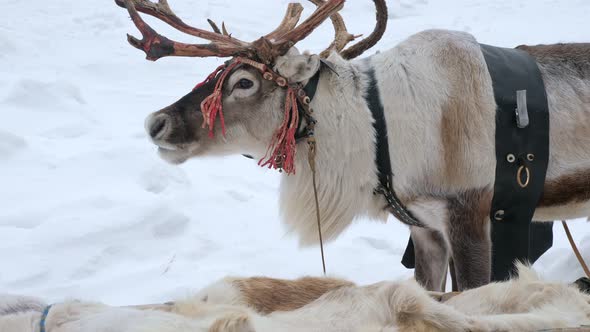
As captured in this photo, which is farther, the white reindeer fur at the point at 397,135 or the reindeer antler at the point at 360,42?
the reindeer antler at the point at 360,42

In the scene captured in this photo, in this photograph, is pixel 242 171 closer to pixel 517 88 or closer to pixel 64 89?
pixel 64 89

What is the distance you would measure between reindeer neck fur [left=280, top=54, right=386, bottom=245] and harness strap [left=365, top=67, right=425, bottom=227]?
20mm

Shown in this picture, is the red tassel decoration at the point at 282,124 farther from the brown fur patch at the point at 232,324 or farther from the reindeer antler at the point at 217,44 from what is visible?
the brown fur patch at the point at 232,324

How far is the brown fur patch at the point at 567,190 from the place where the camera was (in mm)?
2777

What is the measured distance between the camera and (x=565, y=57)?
291cm

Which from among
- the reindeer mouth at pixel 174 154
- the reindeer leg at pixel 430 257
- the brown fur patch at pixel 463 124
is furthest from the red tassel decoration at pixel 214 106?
the reindeer leg at pixel 430 257

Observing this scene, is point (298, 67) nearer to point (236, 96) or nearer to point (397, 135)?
point (236, 96)

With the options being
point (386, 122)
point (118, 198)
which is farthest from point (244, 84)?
point (118, 198)

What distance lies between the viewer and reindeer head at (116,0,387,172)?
9.10 ft

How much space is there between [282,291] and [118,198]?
2.72 m

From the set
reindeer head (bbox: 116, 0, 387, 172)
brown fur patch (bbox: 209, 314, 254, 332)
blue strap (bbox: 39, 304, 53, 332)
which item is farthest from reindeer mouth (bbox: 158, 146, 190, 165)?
brown fur patch (bbox: 209, 314, 254, 332)

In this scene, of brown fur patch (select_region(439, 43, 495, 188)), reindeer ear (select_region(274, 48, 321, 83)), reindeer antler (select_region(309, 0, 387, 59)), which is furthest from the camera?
reindeer antler (select_region(309, 0, 387, 59))

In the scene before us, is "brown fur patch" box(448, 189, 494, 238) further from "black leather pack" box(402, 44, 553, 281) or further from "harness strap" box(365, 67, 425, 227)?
"harness strap" box(365, 67, 425, 227)

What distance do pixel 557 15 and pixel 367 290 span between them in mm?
8149
